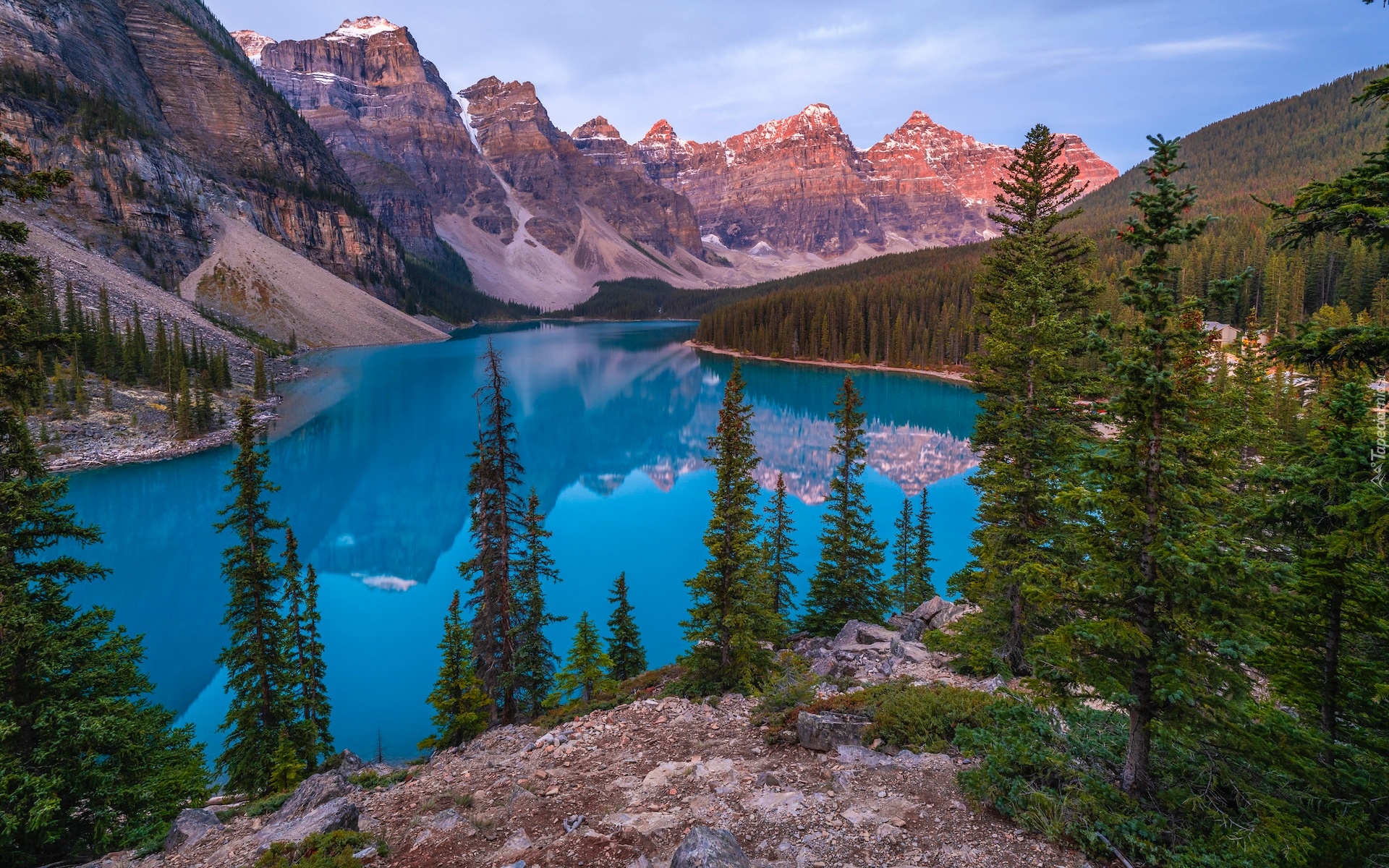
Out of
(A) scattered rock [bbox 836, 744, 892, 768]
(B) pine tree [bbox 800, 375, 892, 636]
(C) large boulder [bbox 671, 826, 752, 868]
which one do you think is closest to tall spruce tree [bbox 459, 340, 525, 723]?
(A) scattered rock [bbox 836, 744, 892, 768]

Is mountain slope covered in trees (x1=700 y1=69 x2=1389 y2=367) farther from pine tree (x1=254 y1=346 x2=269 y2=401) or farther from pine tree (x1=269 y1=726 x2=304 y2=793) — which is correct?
pine tree (x1=254 y1=346 x2=269 y2=401)

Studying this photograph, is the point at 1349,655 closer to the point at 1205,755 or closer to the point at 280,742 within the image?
the point at 1205,755

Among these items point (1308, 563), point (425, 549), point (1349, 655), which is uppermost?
point (1308, 563)

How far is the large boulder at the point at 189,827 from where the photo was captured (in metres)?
9.30

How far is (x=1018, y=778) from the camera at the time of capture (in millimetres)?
7273

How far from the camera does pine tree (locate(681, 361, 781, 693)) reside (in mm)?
14867

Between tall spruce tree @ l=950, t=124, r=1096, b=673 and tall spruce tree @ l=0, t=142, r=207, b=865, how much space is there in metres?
16.0

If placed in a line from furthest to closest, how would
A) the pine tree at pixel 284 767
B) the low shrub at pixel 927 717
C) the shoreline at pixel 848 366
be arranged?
the shoreline at pixel 848 366, the pine tree at pixel 284 767, the low shrub at pixel 927 717

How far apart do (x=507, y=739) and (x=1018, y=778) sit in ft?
35.8

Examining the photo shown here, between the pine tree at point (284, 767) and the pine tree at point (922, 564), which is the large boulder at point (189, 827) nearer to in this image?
the pine tree at point (284, 767)

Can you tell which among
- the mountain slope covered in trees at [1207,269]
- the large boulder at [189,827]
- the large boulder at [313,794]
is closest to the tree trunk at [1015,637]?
the large boulder at [313,794]

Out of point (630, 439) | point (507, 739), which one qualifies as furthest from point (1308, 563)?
point (630, 439)

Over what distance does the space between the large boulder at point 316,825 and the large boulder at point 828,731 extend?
703 centimetres

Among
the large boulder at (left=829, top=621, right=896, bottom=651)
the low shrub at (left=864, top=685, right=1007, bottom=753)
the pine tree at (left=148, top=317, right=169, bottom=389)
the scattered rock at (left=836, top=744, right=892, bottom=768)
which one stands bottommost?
the large boulder at (left=829, top=621, right=896, bottom=651)
